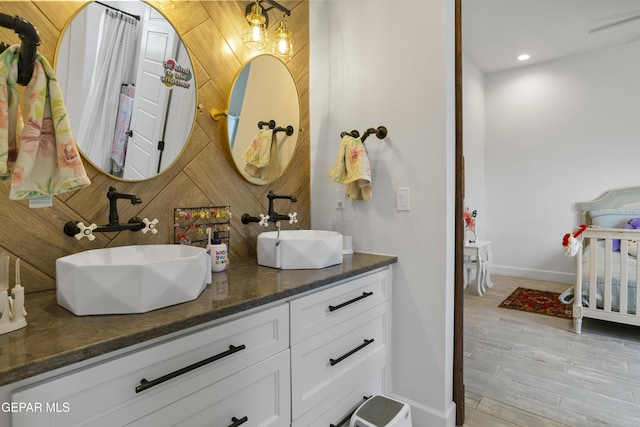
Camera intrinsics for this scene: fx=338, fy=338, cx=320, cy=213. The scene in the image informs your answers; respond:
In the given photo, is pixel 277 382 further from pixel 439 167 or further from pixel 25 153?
pixel 439 167

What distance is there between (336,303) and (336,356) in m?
0.23

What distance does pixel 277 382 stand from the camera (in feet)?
3.92

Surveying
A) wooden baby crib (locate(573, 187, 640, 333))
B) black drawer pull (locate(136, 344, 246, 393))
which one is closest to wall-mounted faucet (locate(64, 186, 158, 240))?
black drawer pull (locate(136, 344, 246, 393))

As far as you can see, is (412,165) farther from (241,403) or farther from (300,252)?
(241,403)

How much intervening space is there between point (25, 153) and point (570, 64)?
227 inches

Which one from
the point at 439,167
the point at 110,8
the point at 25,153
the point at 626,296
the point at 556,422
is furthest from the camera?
the point at 626,296

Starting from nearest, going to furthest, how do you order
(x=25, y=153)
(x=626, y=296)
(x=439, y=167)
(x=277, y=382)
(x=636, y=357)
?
(x=25, y=153) → (x=277, y=382) → (x=439, y=167) → (x=636, y=357) → (x=626, y=296)

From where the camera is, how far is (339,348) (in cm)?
148

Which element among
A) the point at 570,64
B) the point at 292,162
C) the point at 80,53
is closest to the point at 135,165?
the point at 80,53

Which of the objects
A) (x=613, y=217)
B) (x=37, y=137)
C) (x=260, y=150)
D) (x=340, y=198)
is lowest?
(x=613, y=217)

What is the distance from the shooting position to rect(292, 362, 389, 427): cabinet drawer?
1347 mm

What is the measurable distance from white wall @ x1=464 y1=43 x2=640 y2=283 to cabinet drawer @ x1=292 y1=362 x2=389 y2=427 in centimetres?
366

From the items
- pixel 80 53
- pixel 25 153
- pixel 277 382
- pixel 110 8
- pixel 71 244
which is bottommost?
pixel 277 382

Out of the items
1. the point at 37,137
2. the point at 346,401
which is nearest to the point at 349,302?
the point at 346,401
